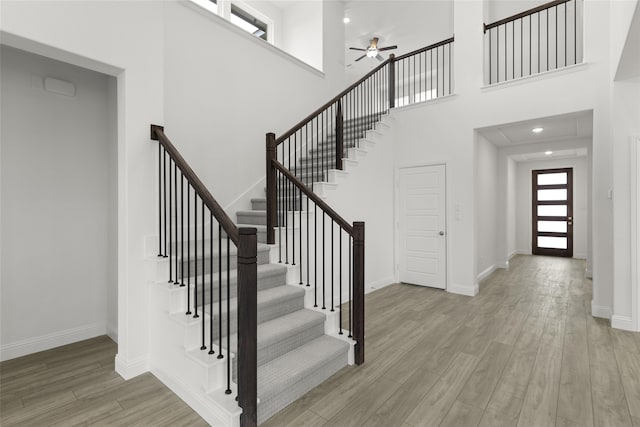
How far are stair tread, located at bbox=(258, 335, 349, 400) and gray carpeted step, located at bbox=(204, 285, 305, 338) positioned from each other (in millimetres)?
347

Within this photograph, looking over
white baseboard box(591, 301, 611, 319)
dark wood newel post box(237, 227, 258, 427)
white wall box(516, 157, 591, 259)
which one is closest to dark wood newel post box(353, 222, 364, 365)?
dark wood newel post box(237, 227, 258, 427)

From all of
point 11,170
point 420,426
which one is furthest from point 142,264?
point 420,426

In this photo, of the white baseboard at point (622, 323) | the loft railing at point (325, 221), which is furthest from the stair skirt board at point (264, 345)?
the white baseboard at point (622, 323)

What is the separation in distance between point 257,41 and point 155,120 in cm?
266

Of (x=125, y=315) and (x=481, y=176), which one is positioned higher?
(x=481, y=176)

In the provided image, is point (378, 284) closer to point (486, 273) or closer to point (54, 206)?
point (486, 273)

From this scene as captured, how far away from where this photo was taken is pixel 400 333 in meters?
3.35

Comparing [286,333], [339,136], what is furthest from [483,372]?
[339,136]

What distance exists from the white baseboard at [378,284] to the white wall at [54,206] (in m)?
3.28

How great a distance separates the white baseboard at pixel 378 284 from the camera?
16.1 ft

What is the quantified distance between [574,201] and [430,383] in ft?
28.1

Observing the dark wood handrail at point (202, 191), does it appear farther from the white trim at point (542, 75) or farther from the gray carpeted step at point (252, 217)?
the white trim at point (542, 75)

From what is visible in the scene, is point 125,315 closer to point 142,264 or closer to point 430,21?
point 142,264

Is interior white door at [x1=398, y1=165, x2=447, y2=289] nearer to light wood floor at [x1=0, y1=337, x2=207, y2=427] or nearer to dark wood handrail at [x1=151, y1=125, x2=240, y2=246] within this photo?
dark wood handrail at [x1=151, y1=125, x2=240, y2=246]
